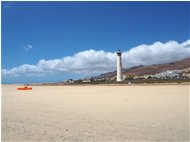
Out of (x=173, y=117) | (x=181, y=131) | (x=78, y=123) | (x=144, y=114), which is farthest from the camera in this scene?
(x=144, y=114)

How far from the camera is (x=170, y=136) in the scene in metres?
7.15

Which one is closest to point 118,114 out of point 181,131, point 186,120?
point 186,120

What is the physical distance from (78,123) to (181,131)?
3.34 meters

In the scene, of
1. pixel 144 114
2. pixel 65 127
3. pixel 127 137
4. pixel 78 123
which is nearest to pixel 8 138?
pixel 65 127

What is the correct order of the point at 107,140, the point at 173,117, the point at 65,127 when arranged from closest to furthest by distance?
the point at 107,140 → the point at 65,127 → the point at 173,117

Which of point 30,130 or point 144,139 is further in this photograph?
point 30,130

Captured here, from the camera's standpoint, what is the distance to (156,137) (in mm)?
7066

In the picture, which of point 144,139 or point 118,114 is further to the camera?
point 118,114

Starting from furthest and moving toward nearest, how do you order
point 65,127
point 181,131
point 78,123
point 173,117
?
point 173,117
point 78,123
point 65,127
point 181,131

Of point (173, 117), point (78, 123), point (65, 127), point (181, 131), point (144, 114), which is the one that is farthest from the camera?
point (144, 114)

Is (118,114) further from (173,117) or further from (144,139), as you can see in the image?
(144,139)

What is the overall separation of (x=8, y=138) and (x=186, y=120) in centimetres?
586

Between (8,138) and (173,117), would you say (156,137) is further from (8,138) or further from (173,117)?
(8,138)

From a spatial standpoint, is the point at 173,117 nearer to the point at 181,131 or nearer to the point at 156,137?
the point at 181,131
